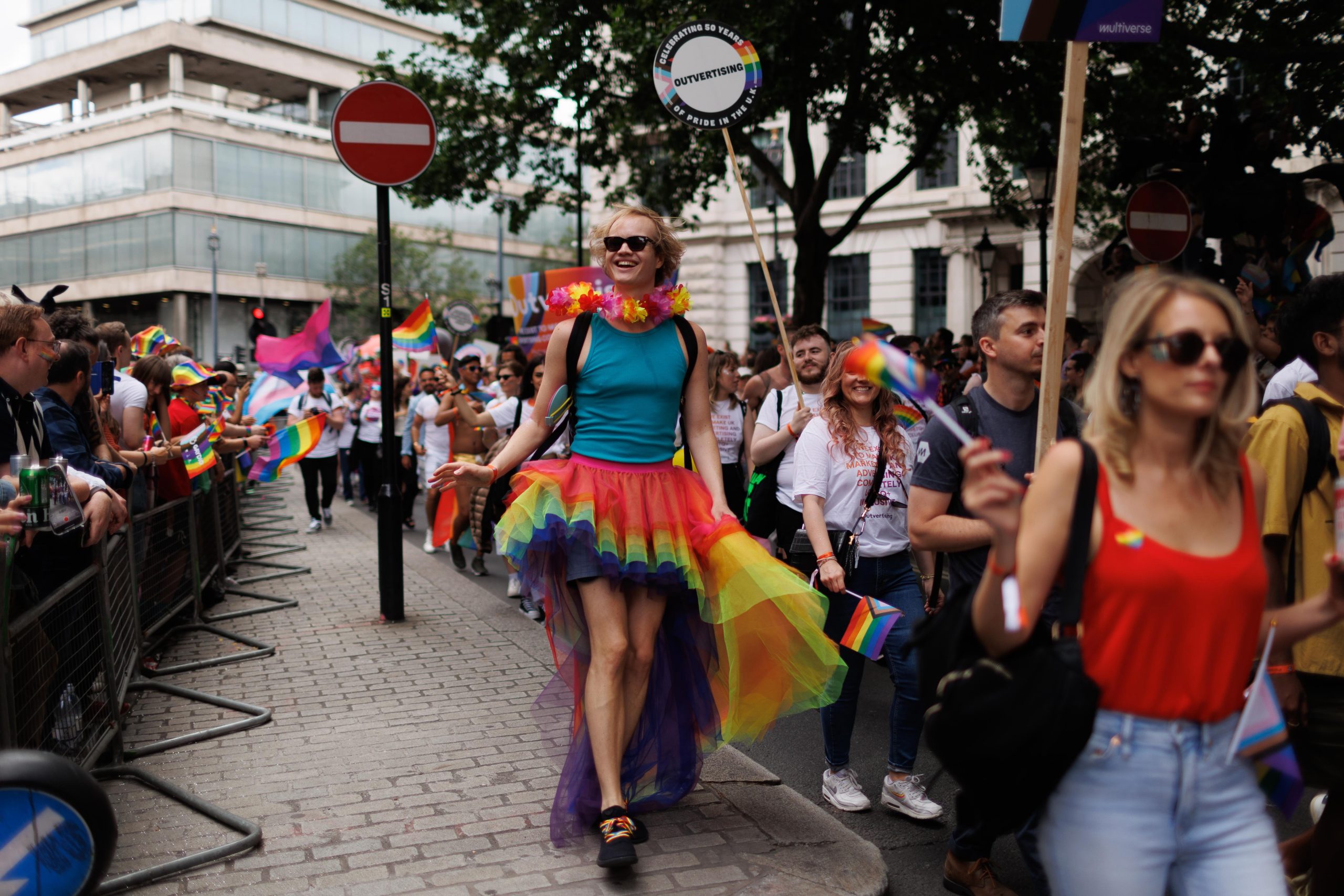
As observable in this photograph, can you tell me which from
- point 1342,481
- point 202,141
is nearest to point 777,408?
point 1342,481

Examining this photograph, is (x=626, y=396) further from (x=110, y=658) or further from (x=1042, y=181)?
(x=1042, y=181)

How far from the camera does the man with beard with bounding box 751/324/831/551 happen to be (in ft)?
17.4

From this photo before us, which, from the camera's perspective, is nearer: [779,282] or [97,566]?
[97,566]

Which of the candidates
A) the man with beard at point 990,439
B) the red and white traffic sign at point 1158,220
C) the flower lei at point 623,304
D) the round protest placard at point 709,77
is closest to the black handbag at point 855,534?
the man with beard at point 990,439

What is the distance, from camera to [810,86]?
13875 millimetres

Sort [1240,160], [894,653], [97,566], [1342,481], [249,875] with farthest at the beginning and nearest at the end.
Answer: [1240,160] → [97,566] → [894,653] → [249,875] → [1342,481]

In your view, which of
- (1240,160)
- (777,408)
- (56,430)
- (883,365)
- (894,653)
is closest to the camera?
(883,365)

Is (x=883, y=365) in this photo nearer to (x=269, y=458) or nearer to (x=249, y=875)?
(x=249, y=875)

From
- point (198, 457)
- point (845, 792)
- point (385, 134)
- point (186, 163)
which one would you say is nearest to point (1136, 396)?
point (845, 792)

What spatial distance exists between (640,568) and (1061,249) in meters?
1.74

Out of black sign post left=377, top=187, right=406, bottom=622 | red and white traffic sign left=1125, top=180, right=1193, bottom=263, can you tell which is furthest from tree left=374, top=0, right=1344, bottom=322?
black sign post left=377, top=187, right=406, bottom=622

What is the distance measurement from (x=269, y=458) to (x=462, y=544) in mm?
1801

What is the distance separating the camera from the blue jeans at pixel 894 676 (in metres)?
4.36

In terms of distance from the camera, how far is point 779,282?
35750 millimetres
